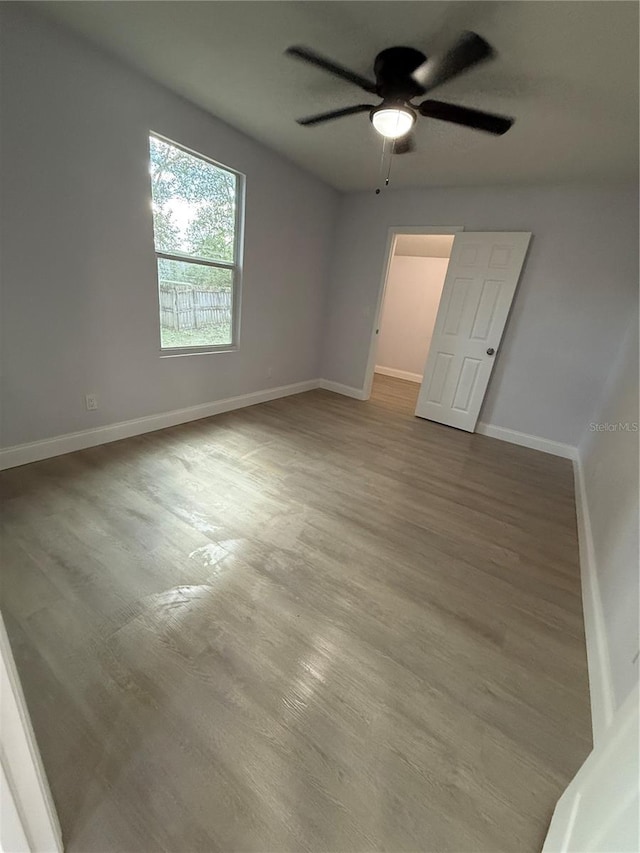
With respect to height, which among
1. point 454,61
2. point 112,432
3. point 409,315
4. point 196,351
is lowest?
point 112,432

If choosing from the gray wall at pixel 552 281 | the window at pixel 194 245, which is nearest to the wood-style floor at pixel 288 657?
the window at pixel 194 245

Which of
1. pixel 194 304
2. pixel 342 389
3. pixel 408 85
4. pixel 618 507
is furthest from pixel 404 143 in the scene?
pixel 342 389

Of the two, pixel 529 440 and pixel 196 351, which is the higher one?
pixel 196 351

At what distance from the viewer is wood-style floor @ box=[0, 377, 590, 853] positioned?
3.09 feet

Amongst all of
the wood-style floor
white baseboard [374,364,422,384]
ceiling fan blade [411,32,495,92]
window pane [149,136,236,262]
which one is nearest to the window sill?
window pane [149,136,236,262]

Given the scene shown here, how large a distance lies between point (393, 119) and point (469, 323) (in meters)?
2.36

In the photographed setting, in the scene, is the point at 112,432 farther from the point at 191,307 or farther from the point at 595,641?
the point at 595,641

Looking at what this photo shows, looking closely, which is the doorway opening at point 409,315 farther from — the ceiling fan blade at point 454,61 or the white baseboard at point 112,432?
the ceiling fan blade at point 454,61

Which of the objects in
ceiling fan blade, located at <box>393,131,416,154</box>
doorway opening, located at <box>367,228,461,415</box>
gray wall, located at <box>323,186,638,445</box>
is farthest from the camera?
doorway opening, located at <box>367,228,461,415</box>

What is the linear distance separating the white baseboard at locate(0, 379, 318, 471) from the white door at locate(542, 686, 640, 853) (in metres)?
3.09

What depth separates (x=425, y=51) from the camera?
171 cm

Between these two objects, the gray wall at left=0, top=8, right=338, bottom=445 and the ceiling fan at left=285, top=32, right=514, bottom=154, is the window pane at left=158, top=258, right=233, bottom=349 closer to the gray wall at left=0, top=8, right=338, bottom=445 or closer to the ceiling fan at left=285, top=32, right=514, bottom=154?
the gray wall at left=0, top=8, right=338, bottom=445

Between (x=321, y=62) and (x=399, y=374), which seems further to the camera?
(x=399, y=374)

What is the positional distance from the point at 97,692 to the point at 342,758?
2.77 ft
